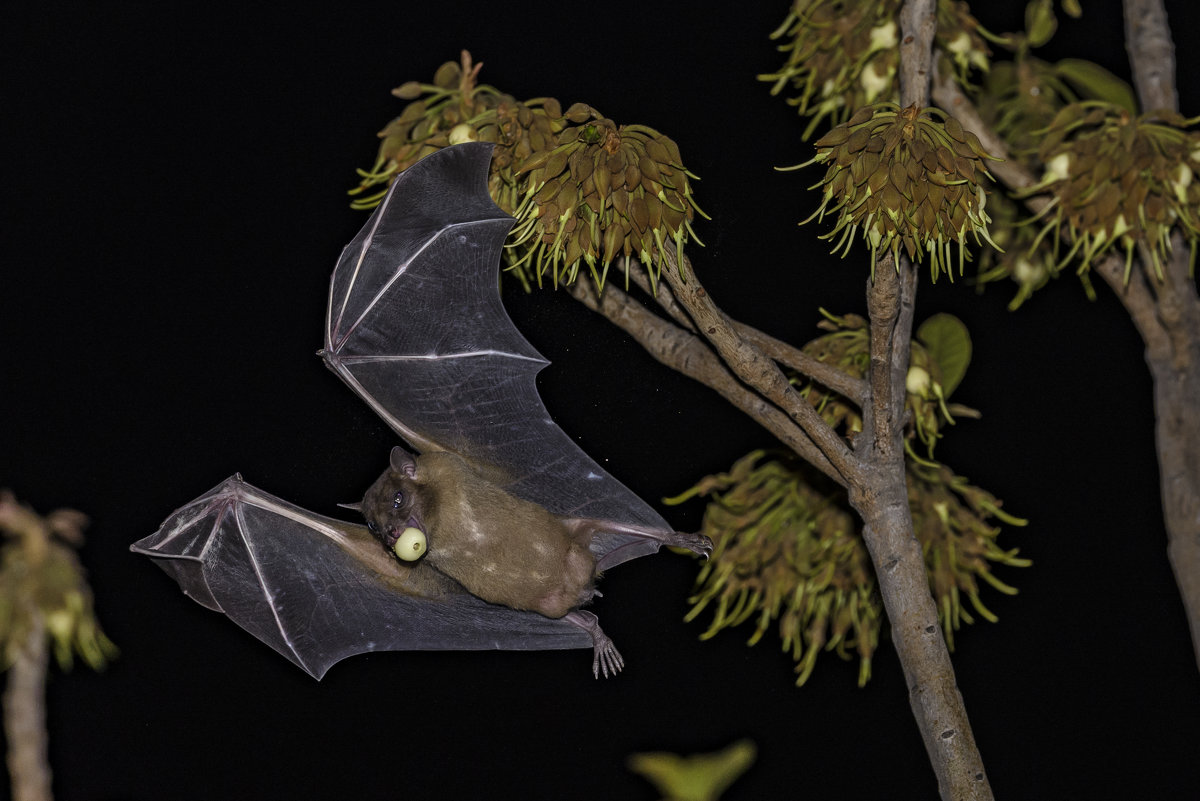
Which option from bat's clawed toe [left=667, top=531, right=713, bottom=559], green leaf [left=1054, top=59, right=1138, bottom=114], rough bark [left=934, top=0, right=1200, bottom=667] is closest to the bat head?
bat's clawed toe [left=667, top=531, right=713, bottom=559]

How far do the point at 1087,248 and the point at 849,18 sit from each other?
83 cm

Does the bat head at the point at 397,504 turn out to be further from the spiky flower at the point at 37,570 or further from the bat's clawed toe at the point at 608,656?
the spiky flower at the point at 37,570

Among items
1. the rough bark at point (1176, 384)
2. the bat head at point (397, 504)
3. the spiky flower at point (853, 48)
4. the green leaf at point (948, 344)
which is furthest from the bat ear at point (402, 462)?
the rough bark at point (1176, 384)

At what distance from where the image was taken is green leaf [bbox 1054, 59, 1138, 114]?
10.4ft

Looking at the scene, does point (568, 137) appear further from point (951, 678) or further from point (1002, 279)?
point (1002, 279)

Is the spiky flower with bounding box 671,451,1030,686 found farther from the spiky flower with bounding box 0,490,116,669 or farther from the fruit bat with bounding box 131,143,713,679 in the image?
the spiky flower with bounding box 0,490,116,669

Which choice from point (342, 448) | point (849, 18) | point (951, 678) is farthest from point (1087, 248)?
point (342, 448)

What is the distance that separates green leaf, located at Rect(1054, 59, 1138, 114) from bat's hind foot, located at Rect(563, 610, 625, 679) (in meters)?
1.99

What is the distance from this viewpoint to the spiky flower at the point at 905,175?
2.06 metres

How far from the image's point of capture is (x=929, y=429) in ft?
8.95

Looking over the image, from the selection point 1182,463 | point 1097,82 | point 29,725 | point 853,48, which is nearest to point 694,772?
point 29,725

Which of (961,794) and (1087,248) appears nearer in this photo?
(961,794)

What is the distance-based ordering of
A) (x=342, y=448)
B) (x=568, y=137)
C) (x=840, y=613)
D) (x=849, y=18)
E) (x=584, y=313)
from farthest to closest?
(x=840, y=613), (x=849, y=18), (x=584, y=313), (x=342, y=448), (x=568, y=137)

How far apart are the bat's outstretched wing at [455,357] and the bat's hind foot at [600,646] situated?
146 mm
